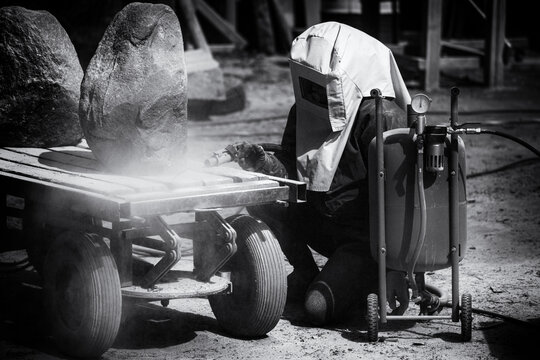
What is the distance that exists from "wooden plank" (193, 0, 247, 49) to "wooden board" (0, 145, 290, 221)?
30.3 ft

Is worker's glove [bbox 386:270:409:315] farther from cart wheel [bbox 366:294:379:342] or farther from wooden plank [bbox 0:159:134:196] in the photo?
wooden plank [bbox 0:159:134:196]

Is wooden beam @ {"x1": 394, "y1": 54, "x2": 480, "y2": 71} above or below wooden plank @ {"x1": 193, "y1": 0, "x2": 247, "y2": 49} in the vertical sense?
below

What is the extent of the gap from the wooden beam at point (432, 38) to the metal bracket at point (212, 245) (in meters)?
9.08

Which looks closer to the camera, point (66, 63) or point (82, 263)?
point (82, 263)

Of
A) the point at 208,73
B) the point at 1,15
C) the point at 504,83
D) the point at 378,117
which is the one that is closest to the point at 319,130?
the point at 378,117

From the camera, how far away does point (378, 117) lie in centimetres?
463

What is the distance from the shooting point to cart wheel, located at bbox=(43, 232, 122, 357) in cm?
437

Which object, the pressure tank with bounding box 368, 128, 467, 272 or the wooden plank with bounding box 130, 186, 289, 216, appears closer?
the wooden plank with bounding box 130, 186, 289, 216

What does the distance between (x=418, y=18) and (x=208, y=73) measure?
921cm

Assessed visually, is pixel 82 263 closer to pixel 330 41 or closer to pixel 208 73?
pixel 330 41

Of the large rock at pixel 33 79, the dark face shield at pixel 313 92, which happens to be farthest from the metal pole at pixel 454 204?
the large rock at pixel 33 79

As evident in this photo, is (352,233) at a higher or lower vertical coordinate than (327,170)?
lower

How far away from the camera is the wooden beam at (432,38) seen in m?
13.2

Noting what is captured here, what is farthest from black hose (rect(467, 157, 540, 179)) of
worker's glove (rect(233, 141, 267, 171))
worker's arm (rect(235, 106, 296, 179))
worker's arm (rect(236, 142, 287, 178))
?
worker's glove (rect(233, 141, 267, 171))
